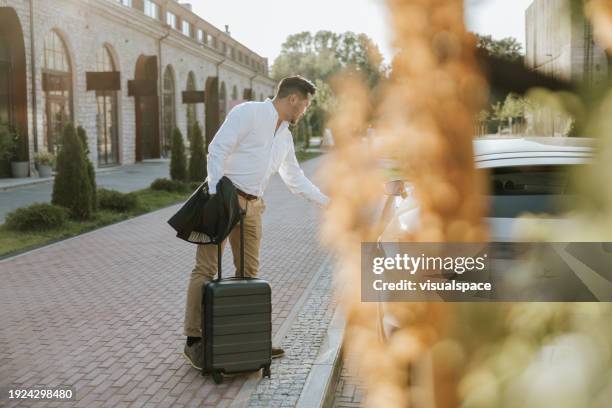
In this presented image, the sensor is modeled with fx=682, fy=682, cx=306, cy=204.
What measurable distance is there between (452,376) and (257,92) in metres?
66.0

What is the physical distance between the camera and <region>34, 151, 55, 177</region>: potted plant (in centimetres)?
2222

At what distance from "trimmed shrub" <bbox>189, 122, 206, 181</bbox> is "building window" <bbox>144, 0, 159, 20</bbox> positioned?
69.6 ft

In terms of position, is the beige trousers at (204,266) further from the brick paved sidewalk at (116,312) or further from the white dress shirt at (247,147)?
the brick paved sidewalk at (116,312)

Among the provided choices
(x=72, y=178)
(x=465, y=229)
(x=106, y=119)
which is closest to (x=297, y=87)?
(x=465, y=229)

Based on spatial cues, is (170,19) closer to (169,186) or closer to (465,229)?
(169,186)

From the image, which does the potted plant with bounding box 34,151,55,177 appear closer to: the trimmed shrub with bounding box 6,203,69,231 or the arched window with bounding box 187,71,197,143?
the trimmed shrub with bounding box 6,203,69,231

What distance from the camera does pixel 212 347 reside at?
4.41 metres

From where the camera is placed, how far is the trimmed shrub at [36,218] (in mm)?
11859

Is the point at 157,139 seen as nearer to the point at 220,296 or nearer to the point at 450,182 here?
the point at 220,296

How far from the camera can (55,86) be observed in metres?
24.5

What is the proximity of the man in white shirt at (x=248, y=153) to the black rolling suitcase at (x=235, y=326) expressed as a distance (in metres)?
0.29

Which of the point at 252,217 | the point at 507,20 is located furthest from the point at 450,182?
the point at 252,217

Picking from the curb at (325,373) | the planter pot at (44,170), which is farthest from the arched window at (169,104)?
the curb at (325,373)

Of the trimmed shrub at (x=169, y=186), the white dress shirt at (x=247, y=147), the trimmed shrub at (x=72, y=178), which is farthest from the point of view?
the trimmed shrub at (x=169, y=186)
